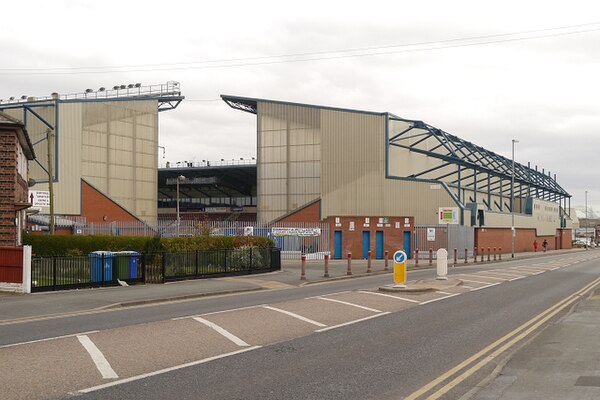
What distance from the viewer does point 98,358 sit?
9789mm

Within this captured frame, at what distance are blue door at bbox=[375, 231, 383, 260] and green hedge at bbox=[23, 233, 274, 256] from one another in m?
12.4

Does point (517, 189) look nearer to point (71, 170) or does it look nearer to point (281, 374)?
point (71, 170)

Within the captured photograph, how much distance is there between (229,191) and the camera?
95.1 meters

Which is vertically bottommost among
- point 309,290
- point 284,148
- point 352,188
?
point 309,290

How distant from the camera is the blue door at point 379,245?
145ft

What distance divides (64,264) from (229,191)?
244 feet

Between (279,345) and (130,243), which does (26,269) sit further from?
(279,345)

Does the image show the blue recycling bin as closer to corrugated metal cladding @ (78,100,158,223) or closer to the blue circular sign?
the blue circular sign

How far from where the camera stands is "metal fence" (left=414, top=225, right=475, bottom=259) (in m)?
46.4

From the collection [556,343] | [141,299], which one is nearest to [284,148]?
[141,299]

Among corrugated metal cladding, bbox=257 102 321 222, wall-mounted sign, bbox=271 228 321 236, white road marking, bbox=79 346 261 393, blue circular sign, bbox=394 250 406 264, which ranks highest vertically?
corrugated metal cladding, bbox=257 102 321 222

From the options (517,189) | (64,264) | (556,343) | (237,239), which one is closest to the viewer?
(556,343)

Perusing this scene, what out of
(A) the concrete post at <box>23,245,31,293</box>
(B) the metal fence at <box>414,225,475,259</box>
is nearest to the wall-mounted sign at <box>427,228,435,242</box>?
(B) the metal fence at <box>414,225,475,259</box>

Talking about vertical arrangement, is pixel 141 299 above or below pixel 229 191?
below
